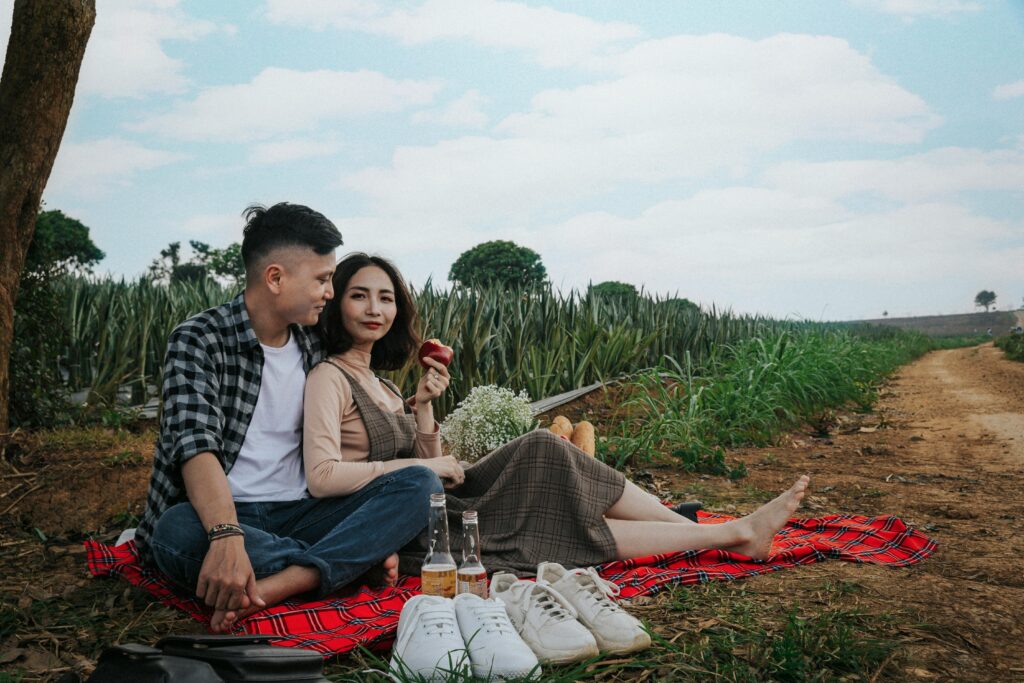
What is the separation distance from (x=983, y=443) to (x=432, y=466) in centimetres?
587

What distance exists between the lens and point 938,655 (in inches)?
87.4

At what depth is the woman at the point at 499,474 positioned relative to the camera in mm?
2848

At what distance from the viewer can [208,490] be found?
7.59ft

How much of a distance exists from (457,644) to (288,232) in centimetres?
135

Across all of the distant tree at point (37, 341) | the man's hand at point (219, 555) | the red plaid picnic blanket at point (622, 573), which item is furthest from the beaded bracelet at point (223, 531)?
the distant tree at point (37, 341)

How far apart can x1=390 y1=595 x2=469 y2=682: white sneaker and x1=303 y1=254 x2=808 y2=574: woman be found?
70 cm

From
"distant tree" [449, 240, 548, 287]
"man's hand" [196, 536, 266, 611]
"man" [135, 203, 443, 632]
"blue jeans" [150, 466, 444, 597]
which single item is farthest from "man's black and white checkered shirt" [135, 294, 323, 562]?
"distant tree" [449, 240, 548, 287]

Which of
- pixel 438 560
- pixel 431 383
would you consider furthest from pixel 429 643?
pixel 431 383

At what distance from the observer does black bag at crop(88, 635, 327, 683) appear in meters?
1.41

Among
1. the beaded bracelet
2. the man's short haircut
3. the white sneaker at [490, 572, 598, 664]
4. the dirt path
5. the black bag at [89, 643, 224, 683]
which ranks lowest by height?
the dirt path

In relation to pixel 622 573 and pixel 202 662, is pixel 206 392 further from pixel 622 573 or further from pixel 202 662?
pixel 622 573

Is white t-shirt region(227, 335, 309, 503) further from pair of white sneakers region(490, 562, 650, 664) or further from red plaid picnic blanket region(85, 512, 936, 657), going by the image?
pair of white sneakers region(490, 562, 650, 664)

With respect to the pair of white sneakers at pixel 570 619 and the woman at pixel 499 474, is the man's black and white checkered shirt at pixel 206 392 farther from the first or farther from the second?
the pair of white sneakers at pixel 570 619

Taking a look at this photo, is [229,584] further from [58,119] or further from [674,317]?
[674,317]
